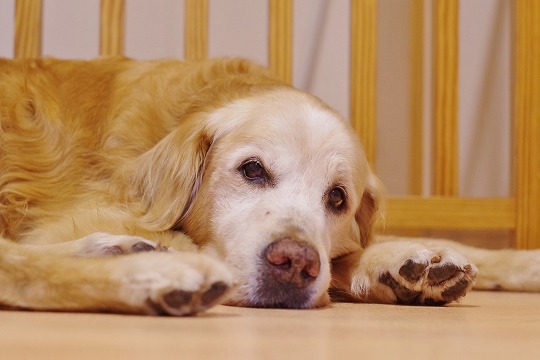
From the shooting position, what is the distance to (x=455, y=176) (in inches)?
99.0

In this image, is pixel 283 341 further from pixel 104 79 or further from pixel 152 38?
pixel 152 38

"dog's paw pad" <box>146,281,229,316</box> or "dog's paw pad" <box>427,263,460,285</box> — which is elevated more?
"dog's paw pad" <box>146,281,229,316</box>

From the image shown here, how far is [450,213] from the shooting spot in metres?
2.49

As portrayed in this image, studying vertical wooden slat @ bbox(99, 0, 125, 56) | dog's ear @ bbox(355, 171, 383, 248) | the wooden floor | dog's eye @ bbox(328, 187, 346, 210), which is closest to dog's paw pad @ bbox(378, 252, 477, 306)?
the wooden floor

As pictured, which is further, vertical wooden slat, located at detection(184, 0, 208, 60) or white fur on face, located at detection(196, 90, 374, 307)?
vertical wooden slat, located at detection(184, 0, 208, 60)

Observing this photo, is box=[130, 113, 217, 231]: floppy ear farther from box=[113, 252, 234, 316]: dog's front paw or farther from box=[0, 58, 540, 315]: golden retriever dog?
box=[113, 252, 234, 316]: dog's front paw

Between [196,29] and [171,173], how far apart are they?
30.7 inches

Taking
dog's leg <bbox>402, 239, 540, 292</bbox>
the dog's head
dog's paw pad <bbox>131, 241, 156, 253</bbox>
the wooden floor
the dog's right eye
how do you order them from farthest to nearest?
1. dog's leg <bbox>402, 239, 540, 292</bbox>
2. the dog's right eye
3. the dog's head
4. dog's paw pad <bbox>131, 241, 156, 253</bbox>
5. the wooden floor

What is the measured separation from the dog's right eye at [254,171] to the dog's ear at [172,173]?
0.42 feet

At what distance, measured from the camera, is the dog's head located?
1.46 m

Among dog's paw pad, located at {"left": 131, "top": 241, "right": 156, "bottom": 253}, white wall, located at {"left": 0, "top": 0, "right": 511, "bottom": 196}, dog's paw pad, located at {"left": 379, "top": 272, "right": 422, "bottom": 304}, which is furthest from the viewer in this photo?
white wall, located at {"left": 0, "top": 0, "right": 511, "bottom": 196}

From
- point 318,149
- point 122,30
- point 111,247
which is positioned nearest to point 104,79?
point 122,30

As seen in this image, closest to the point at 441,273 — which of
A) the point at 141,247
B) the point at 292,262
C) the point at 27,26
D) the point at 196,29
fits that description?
the point at 292,262

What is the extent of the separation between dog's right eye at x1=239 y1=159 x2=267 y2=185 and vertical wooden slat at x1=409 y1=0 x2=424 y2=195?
51.9 inches
